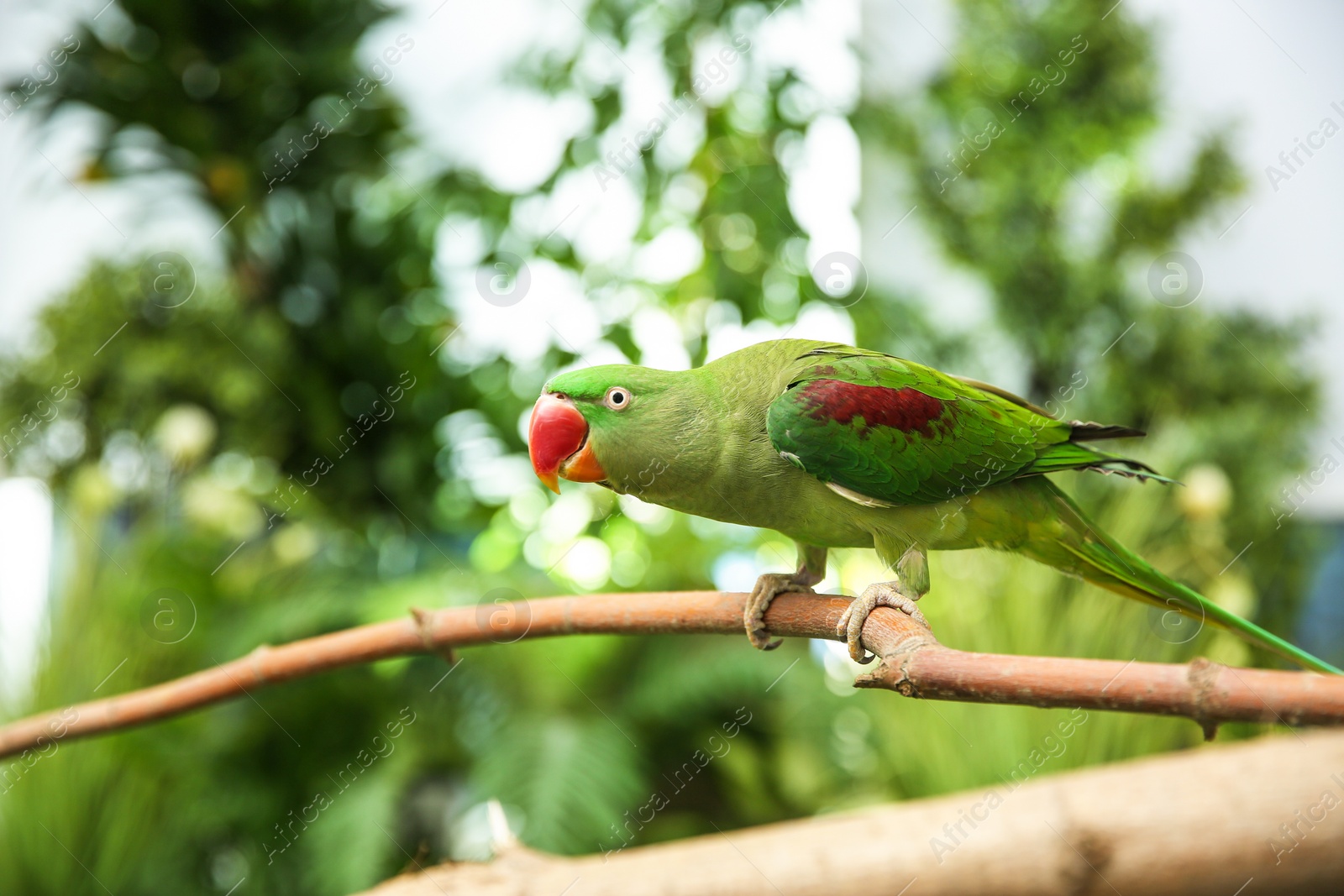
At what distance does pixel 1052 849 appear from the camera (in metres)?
0.93

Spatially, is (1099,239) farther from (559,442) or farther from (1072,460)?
(559,442)

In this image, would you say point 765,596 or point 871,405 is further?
point 765,596

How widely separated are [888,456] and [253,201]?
1.96 metres

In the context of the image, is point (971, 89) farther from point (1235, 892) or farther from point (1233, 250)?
point (1235, 892)

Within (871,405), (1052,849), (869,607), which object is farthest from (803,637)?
(1052,849)

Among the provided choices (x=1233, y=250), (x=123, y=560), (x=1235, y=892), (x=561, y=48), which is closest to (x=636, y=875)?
(x=1235, y=892)

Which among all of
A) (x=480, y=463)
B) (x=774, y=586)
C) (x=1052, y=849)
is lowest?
(x=480, y=463)

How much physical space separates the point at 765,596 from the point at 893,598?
0.19 meters

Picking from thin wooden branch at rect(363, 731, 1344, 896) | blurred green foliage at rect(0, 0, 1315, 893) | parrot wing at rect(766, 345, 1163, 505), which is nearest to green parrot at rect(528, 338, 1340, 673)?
parrot wing at rect(766, 345, 1163, 505)

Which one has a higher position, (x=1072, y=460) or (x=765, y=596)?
(x=1072, y=460)

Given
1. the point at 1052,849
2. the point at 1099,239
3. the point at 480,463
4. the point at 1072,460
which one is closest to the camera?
the point at 1072,460

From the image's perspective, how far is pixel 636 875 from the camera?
99 centimetres

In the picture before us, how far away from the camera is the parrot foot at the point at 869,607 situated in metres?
0.60

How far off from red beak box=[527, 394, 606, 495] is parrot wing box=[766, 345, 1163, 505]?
0.13 m
